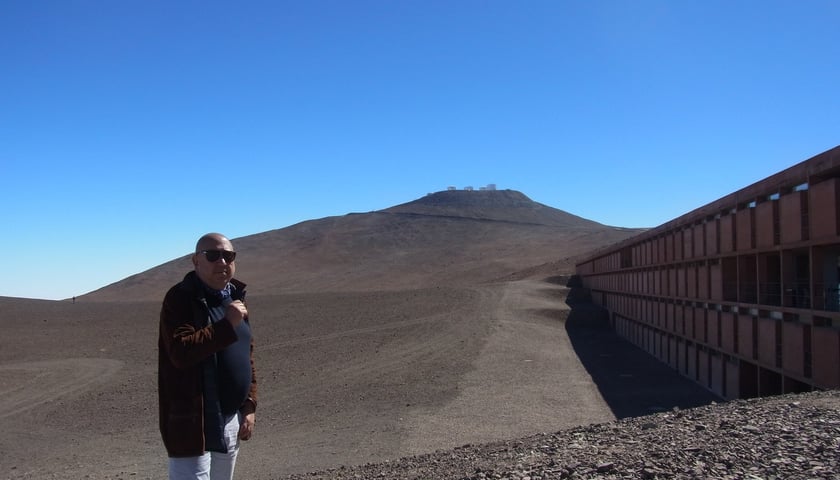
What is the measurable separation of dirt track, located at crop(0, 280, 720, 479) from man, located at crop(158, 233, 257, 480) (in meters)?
8.02

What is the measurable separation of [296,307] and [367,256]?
2872 inches

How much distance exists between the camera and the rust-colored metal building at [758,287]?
1130 cm

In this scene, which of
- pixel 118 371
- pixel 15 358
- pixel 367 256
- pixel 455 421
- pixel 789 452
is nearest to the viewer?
pixel 789 452

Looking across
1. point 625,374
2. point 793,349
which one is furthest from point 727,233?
point 625,374

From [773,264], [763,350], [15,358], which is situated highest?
[773,264]

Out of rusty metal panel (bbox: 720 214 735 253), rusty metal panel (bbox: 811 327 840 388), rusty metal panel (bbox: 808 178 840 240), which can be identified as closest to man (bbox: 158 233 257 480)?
rusty metal panel (bbox: 808 178 840 240)

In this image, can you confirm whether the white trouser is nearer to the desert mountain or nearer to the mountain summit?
the desert mountain

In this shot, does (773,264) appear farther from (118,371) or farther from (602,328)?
(118,371)

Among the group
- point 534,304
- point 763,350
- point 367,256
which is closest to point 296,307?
point 534,304

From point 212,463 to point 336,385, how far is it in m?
17.4

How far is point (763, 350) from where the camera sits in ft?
45.1

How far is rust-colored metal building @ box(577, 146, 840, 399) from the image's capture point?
1130cm

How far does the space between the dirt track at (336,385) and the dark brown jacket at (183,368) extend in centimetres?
814

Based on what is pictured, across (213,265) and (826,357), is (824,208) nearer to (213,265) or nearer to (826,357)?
(826,357)
